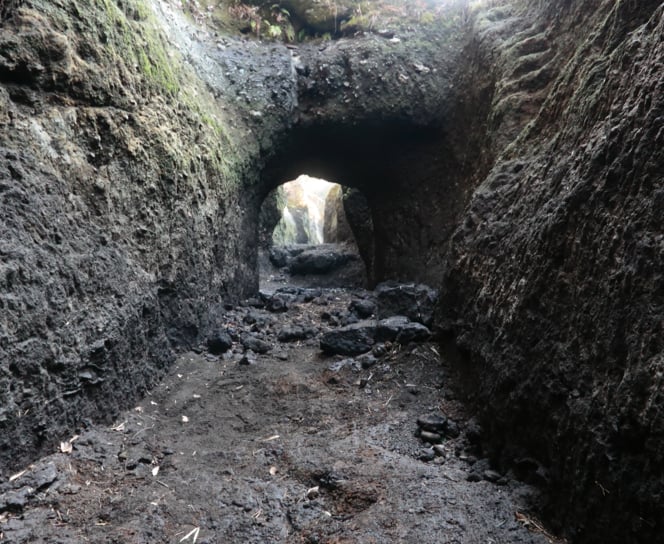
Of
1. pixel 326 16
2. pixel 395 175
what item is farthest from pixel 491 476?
pixel 326 16

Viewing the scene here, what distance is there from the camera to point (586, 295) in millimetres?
2193

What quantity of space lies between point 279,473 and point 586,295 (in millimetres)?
2000

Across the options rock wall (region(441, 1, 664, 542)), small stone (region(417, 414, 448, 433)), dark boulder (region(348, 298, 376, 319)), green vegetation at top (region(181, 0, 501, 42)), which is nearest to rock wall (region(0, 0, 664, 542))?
rock wall (region(441, 1, 664, 542))

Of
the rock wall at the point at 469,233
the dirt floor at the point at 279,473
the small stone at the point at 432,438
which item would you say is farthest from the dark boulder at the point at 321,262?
the small stone at the point at 432,438

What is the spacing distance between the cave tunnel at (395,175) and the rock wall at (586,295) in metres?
3.00

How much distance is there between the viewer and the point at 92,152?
332 centimetres

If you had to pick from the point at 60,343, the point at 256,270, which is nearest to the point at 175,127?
the point at 60,343

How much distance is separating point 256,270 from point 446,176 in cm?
361

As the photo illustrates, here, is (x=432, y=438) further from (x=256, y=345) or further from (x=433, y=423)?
(x=256, y=345)

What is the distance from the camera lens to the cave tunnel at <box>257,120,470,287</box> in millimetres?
7211

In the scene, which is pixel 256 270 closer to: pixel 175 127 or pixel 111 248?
pixel 175 127

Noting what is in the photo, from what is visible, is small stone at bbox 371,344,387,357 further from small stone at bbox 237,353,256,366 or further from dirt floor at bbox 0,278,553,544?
small stone at bbox 237,353,256,366

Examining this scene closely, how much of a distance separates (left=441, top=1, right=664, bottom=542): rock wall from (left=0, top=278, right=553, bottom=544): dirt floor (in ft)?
1.16

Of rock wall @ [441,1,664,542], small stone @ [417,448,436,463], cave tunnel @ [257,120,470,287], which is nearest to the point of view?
rock wall @ [441,1,664,542]
